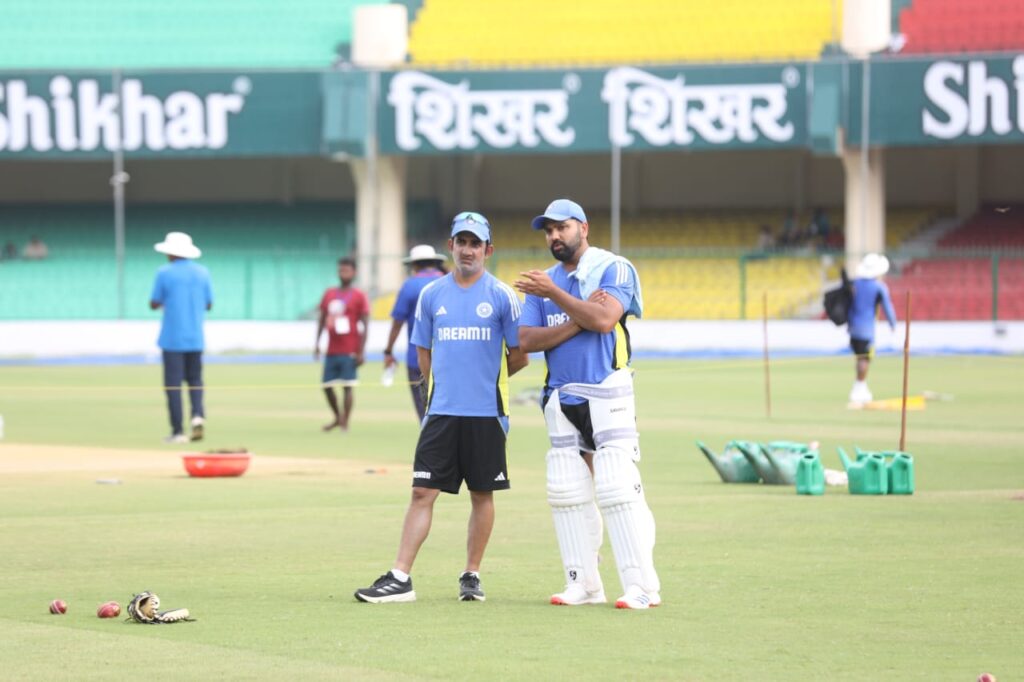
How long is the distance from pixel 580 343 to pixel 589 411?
34 centimetres

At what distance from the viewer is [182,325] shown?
20.8 m

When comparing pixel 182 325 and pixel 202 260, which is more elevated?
pixel 202 260

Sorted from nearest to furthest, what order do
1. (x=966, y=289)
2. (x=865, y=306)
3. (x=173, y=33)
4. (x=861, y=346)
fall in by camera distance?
(x=861, y=346) < (x=865, y=306) < (x=966, y=289) < (x=173, y=33)

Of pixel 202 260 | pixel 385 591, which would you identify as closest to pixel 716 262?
pixel 202 260

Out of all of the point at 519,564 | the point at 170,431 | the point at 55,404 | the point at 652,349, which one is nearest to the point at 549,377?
the point at 519,564

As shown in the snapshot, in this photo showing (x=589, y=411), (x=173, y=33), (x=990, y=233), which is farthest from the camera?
(x=173, y=33)

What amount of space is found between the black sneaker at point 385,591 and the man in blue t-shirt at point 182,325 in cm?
1116

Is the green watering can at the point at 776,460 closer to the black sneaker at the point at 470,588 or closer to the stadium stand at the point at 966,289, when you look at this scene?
the black sneaker at the point at 470,588

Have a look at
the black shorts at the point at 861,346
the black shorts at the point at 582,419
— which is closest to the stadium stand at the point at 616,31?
the black shorts at the point at 861,346

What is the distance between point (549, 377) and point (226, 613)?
198 cm

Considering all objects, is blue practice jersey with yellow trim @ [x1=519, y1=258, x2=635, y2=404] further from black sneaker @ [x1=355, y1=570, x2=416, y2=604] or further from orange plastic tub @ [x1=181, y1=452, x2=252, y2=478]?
orange plastic tub @ [x1=181, y1=452, x2=252, y2=478]

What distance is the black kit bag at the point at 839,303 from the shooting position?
26.1m

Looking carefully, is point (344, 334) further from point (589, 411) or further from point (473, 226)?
point (589, 411)

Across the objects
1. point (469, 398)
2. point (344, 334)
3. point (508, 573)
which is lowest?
point (508, 573)
